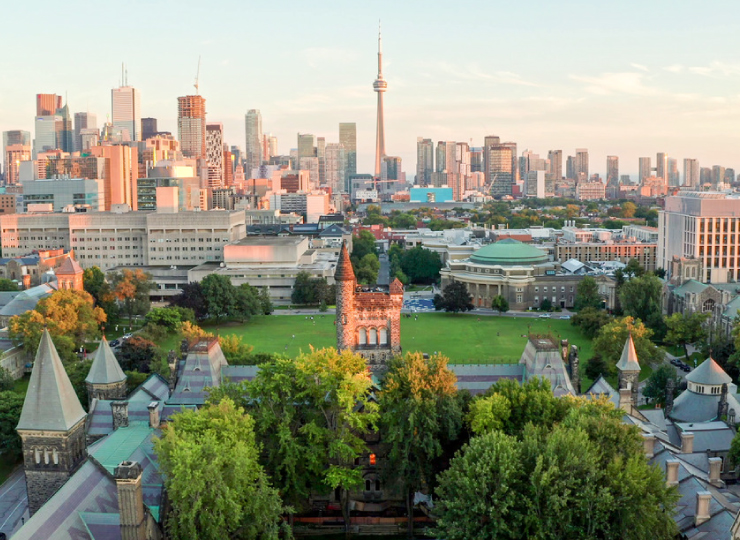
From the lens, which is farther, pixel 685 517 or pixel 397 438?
pixel 397 438

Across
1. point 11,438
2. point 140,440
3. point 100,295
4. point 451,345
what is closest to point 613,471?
point 140,440

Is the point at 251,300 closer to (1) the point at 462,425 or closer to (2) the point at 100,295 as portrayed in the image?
(2) the point at 100,295

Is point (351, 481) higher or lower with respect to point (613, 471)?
lower

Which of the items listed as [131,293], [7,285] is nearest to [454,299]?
[131,293]

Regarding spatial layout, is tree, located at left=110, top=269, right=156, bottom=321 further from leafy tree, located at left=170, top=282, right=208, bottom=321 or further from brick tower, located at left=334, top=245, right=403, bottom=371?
brick tower, located at left=334, top=245, right=403, bottom=371

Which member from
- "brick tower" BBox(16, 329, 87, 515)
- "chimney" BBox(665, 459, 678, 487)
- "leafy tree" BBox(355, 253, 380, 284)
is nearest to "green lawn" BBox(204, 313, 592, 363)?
"leafy tree" BBox(355, 253, 380, 284)

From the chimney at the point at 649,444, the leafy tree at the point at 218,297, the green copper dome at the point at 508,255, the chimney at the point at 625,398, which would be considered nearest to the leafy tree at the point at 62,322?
the leafy tree at the point at 218,297
